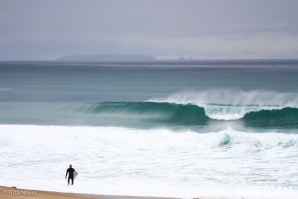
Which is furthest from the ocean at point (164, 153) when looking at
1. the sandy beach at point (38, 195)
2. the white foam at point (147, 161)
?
the sandy beach at point (38, 195)

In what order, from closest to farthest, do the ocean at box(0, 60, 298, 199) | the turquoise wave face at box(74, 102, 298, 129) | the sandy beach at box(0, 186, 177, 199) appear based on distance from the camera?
the sandy beach at box(0, 186, 177, 199) < the ocean at box(0, 60, 298, 199) < the turquoise wave face at box(74, 102, 298, 129)

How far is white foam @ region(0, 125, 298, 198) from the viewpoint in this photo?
33.5 feet

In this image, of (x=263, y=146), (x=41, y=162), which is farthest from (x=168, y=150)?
(x=41, y=162)

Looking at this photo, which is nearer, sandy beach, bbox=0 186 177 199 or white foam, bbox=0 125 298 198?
sandy beach, bbox=0 186 177 199

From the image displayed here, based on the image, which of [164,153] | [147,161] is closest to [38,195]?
[147,161]

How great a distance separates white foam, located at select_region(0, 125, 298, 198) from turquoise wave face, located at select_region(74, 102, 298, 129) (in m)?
5.27

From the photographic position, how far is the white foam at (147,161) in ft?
33.5

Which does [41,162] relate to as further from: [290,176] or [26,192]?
[290,176]

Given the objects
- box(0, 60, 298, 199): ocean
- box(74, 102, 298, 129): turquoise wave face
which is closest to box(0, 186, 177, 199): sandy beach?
box(0, 60, 298, 199): ocean

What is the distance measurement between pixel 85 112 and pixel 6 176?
14635mm

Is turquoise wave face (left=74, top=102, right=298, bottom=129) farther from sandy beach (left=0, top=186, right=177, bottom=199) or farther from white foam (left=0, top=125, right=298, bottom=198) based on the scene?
sandy beach (left=0, top=186, right=177, bottom=199)

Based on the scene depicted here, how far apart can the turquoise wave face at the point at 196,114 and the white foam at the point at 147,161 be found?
17.3 ft

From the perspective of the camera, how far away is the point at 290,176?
10914 mm

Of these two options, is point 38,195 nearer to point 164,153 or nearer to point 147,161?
point 147,161
